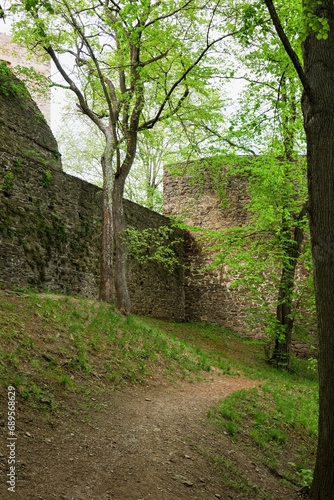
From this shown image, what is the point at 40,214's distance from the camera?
1006 cm

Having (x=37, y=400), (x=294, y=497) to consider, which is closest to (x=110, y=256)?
(x=37, y=400)

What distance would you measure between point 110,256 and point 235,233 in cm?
363

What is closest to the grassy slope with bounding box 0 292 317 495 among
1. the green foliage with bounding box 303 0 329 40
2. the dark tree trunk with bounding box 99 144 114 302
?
the dark tree trunk with bounding box 99 144 114 302

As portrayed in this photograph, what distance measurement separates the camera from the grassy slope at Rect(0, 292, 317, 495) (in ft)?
16.8

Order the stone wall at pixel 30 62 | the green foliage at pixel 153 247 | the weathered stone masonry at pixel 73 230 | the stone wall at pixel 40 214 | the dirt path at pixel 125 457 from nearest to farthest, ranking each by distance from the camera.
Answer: the dirt path at pixel 125 457, the stone wall at pixel 40 214, the weathered stone masonry at pixel 73 230, the stone wall at pixel 30 62, the green foliage at pixel 153 247

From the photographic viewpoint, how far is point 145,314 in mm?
14266

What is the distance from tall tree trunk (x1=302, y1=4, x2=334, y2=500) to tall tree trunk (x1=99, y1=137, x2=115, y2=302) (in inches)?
256

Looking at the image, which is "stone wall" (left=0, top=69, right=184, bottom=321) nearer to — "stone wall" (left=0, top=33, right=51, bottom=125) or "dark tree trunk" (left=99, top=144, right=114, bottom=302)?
"stone wall" (left=0, top=33, right=51, bottom=125)

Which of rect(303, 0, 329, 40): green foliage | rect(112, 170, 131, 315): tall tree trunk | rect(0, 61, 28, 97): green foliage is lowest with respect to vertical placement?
rect(112, 170, 131, 315): tall tree trunk

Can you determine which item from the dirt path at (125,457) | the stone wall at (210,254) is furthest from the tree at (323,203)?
the stone wall at (210,254)

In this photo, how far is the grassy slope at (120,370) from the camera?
5133 millimetres

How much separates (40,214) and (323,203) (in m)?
7.31

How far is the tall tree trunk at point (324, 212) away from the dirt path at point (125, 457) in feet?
3.14

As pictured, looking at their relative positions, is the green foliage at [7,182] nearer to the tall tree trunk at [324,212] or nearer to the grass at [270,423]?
the grass at [270,423]
